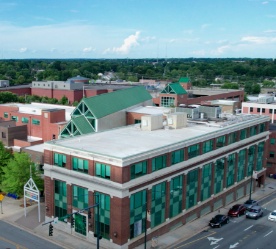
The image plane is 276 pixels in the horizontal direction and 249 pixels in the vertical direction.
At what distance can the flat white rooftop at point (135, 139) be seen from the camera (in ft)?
154

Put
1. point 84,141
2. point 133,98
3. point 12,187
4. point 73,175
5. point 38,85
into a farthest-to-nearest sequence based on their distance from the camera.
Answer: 1. point 38,85
2. point 133,98
3. point 12,187
4. point 84,141
5. point 73,175

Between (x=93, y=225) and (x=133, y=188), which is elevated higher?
(x=133, y=188)

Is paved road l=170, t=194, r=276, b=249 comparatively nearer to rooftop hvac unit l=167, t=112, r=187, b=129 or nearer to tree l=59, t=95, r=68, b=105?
rooftop hvac unit l=167, t=112, r=187, b=129

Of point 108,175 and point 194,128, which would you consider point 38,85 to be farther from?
Answer: point 108,175

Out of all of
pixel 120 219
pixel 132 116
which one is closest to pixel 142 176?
pixel 120 219

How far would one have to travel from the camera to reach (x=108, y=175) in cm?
4394

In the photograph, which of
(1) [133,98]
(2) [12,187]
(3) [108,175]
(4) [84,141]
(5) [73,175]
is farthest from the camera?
(1) [133,98]

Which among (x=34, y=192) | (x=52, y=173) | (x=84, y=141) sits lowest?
(x=34, y=192)

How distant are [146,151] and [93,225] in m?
11.0

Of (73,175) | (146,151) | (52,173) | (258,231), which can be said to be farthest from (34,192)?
(258,231)

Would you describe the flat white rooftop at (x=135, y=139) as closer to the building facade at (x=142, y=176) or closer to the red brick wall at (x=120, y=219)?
the building facade at (x=142, y=176)

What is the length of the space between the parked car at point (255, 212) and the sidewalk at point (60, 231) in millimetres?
3814

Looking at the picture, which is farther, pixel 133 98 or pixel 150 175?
pixel 133 98

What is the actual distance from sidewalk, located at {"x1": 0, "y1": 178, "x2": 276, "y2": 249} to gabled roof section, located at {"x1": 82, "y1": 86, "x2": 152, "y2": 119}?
17.1 meters
